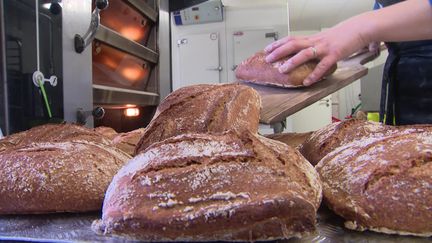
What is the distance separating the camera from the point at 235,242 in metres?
0.49

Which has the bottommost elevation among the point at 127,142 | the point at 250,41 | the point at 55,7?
the point at 127,142

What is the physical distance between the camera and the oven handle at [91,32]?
154 cm

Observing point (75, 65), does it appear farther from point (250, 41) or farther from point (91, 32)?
point (250, 41)

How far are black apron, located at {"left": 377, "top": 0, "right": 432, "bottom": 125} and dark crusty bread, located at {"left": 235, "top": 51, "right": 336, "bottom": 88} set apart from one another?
29 centimetres

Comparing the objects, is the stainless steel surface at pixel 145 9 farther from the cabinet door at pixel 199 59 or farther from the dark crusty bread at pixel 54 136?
the cabinet door at pixel 199 59

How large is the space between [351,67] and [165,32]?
4.59ft

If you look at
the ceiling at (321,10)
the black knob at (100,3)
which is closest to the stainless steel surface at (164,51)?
the black knob at (100,3)

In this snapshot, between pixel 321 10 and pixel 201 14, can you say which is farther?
pixel 321 10

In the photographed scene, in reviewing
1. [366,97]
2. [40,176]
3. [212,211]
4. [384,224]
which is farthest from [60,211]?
[366,97]

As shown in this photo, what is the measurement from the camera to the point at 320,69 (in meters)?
1.46

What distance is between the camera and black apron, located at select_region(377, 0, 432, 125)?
154 cm

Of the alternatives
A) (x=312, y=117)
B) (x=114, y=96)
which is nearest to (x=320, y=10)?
(x=312, y=117)

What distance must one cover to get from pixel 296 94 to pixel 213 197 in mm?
1052

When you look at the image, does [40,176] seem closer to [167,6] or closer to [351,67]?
[351,67]
